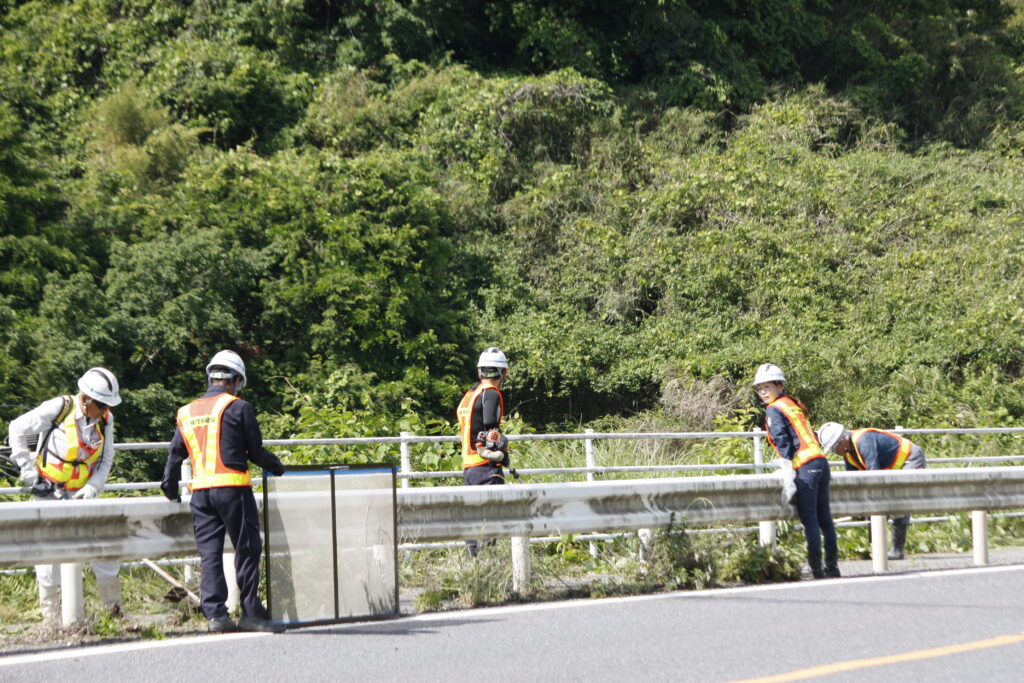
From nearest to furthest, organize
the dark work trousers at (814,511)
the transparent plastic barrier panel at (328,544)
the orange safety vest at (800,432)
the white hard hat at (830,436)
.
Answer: the transparent plastic barrier panel at (328,544) → the dark work trousers at (814,511) → the orange safety vest at (800,432) → the white hard hat at (830,436)

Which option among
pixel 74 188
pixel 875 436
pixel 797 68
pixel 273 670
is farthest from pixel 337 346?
pixel 797 68

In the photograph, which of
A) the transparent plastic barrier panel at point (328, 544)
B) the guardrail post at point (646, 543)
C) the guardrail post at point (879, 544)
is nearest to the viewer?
the transparent plastic barrier panel at point (328, 544)

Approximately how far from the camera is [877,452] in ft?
37.2

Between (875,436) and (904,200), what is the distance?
16611 mm

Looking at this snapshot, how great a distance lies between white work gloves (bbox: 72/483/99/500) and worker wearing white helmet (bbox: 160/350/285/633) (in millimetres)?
988

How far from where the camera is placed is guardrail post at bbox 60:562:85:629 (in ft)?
22.4

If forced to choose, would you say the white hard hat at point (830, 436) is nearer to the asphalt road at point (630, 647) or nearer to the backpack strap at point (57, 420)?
the asphalt road at point (630, 647)

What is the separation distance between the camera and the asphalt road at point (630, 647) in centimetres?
557

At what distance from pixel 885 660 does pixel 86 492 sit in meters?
5.08

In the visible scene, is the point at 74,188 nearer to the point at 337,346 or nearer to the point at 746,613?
the point at 337,346

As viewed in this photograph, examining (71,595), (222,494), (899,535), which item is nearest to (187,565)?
(71,595)

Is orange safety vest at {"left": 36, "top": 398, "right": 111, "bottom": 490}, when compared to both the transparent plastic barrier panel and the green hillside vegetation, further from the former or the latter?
the green hillside vegetation

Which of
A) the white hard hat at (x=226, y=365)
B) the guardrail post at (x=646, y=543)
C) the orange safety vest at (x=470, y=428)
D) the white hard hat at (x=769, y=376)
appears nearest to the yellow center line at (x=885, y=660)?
the guardrail post at (x=646, y=543)

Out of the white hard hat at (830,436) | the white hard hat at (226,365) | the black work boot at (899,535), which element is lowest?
the black work boot at (899,535)
